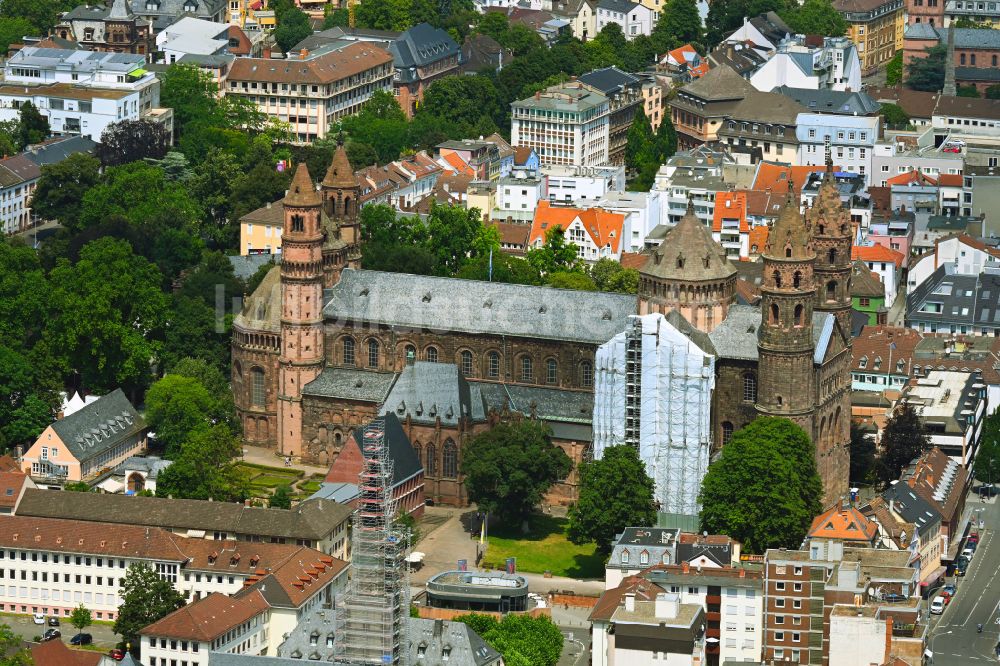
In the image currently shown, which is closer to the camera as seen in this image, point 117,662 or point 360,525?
point 360,525

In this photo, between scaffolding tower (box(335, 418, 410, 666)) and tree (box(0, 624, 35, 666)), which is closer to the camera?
scaffolding tower (box(335, 418, 410, 666))

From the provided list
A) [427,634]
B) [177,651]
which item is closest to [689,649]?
[427,634]

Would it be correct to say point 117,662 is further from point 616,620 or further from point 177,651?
point 616,620

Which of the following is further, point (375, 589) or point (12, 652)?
point (12, 652)

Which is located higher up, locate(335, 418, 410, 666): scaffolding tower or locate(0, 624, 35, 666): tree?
locate(335, 418, 410, 666): scaffolding tower

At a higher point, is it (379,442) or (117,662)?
(379,442)
